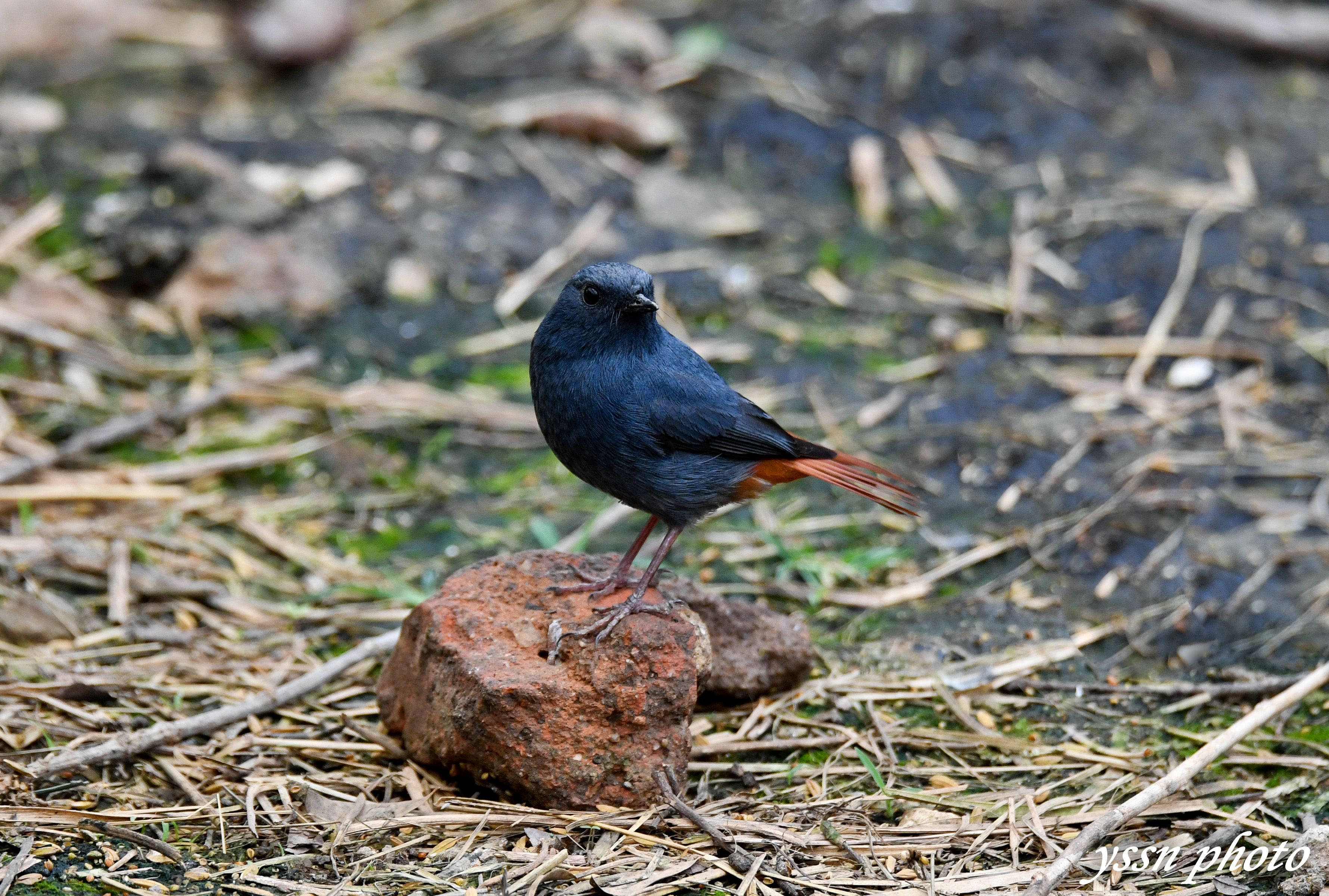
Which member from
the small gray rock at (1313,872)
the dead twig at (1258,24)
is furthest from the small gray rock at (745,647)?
the dead twig at (1258,24)

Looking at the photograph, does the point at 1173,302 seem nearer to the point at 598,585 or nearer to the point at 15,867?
the point at 598,585

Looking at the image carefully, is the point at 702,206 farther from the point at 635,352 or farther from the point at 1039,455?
the point at 635,352

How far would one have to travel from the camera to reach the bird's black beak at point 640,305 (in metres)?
3.60

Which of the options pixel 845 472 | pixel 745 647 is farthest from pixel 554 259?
pixel 745 647

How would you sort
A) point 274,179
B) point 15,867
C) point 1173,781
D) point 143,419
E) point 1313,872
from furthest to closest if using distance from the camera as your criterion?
point 274,179 < point 143,419 < point 1173,781 < point 1313,872 < point 15,867

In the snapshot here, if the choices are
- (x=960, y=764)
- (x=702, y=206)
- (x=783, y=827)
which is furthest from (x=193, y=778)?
(x=702, y=206)

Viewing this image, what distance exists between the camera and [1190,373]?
600 centimetres

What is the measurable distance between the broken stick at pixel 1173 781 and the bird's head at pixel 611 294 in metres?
1.80

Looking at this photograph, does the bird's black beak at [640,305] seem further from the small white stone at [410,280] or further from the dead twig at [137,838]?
the small white stone at [410,280]

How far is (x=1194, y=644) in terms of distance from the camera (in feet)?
14.2

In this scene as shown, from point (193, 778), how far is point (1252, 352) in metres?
5.11

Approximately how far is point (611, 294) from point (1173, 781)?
6.63ft

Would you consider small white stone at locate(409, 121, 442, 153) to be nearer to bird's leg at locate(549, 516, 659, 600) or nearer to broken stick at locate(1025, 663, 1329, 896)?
bird's leg at locate(549, 516, 659, 600)

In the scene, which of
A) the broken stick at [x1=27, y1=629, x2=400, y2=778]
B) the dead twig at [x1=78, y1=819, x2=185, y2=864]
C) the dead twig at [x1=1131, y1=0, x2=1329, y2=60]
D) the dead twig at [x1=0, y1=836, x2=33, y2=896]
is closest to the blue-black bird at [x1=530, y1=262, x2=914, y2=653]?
the broken stick at [x1=27, y1=629, x2=400, y2=778]
